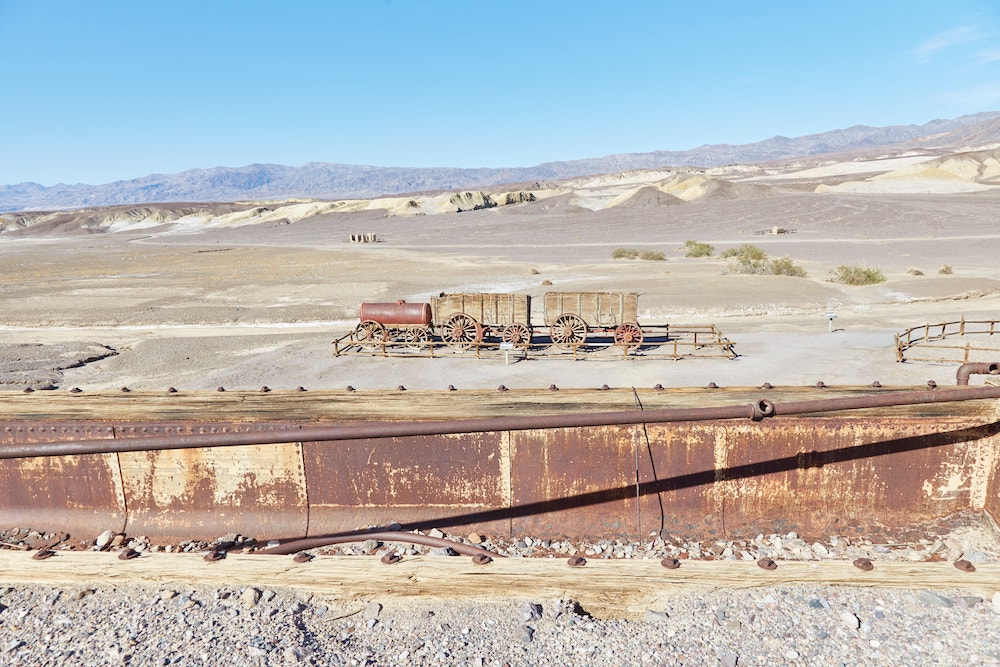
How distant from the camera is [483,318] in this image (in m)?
22.3

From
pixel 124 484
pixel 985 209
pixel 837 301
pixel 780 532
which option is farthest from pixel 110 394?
pixel 985 209

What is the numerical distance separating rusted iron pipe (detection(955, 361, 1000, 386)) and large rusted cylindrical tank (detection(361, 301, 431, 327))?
56.8ft

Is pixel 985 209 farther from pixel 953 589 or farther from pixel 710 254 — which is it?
pixel 953 589

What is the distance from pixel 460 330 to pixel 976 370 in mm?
16856

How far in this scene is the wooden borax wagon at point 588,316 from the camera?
21.7 meters

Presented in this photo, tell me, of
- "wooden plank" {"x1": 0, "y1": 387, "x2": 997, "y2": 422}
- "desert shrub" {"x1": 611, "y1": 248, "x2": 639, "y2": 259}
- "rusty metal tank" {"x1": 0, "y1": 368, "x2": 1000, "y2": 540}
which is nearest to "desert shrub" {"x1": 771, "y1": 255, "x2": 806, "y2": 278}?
"desert shrub" {"x1": 611, "y1": 248, "x2": 639, "y2": 259}

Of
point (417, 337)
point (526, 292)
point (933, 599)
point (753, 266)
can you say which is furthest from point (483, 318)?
point (753, 266)

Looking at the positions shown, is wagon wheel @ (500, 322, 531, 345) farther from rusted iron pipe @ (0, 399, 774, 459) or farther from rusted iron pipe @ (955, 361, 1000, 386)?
rusted iron pipe @ (0, 399, 774, 459)

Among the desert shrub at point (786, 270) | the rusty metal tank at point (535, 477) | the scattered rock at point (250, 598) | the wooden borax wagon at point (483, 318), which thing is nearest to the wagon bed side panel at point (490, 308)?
the wooden borax wagon at point (483, 318)

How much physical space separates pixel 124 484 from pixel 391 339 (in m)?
16.1

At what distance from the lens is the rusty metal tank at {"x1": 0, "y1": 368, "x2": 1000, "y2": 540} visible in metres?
6.14

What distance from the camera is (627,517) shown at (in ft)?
20.8

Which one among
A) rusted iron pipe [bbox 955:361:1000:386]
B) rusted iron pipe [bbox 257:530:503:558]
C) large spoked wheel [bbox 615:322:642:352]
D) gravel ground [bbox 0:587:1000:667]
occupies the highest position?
rusted iron pipe [bbox 955:361:1000:386]

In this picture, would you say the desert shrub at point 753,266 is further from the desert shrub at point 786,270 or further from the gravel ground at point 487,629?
the gravel ground at point 487,629
